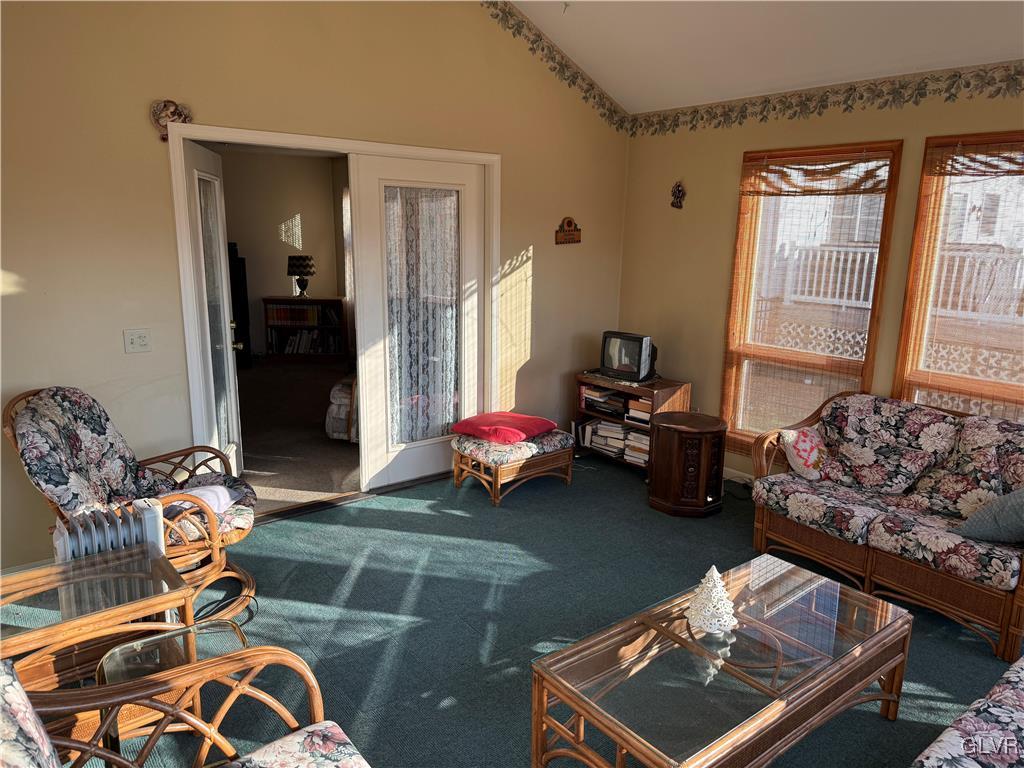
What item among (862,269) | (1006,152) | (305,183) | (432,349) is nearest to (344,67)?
(432,349)

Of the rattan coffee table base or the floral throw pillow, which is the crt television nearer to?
the rattan coffee table base

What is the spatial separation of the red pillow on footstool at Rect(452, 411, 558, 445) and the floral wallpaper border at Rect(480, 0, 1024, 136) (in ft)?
7.59

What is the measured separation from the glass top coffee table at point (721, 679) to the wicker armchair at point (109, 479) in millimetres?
1592

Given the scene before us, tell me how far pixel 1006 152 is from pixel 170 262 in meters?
4.21

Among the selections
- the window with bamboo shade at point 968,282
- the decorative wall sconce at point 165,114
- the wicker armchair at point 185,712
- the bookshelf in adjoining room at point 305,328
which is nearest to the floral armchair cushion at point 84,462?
the wicker armchair at point 185,712

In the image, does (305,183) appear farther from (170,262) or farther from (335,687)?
(335,687)

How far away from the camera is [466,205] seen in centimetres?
465

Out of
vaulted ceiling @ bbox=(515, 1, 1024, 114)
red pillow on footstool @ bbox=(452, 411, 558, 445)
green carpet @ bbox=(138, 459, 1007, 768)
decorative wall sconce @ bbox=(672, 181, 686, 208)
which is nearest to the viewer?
green carpet @ bbox=(138, 459, 1007, 768)

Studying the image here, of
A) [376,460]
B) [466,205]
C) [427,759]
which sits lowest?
[427,759]

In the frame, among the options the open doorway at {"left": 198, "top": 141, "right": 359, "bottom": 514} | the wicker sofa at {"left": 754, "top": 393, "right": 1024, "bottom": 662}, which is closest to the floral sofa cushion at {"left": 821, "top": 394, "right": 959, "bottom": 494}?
the wicker sofa at {"left": 754, "top": 393, "right": 1024, "bottom": 662}

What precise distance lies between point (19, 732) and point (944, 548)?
3.21 meters

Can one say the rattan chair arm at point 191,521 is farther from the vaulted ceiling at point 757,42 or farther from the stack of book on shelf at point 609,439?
the vaulted ceiling at point 757,42

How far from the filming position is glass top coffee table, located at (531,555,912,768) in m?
1.91

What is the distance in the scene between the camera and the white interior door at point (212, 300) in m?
3.73
